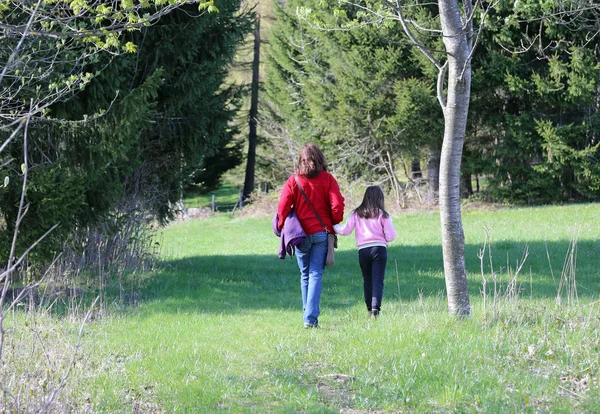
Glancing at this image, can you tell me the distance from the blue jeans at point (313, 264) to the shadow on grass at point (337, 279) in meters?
1.17

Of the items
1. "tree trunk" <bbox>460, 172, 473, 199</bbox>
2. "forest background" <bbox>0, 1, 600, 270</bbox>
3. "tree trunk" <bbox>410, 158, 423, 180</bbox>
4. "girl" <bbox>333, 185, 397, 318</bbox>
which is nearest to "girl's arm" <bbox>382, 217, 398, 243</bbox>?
"girl" <bbox>333, 185, 397, 318</bbox>

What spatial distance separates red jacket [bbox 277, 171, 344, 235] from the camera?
731 centimetres

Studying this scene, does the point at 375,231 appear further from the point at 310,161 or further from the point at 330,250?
the point at 310,161

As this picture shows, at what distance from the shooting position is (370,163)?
79.5 feet

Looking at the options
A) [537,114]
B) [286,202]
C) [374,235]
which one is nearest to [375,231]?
[374,235]

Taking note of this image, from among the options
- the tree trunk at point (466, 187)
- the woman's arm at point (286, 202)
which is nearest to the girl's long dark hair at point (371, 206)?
the woman's arm at point (286, 202)

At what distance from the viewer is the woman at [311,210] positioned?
7.30 metres

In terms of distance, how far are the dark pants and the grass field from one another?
0.74ft

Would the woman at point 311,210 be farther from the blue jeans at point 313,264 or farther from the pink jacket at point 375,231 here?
the pink jacket at point 375,231

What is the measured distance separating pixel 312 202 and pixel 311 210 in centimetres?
9

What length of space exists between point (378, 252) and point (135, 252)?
6.07m

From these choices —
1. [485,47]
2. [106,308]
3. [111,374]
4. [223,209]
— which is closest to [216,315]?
[106,308]

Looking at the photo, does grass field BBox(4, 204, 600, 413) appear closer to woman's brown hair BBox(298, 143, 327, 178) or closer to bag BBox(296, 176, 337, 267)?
bag BBox(296, 176, 337, 267)

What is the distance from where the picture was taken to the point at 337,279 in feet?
37.4
